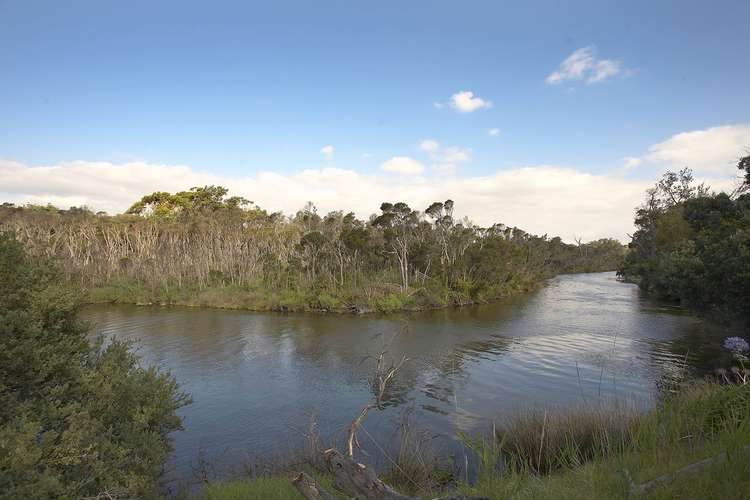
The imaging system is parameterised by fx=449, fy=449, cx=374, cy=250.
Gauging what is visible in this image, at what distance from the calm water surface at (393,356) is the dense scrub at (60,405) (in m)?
1.20

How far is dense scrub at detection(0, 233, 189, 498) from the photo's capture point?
4.25 meters

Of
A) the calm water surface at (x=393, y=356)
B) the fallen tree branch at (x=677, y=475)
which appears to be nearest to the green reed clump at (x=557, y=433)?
the calm water surface at (x=393, y=356)

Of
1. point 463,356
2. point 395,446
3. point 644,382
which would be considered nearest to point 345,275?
point 463,356

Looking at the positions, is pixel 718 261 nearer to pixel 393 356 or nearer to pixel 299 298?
pixel 393 356

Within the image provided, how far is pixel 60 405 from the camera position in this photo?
522cm

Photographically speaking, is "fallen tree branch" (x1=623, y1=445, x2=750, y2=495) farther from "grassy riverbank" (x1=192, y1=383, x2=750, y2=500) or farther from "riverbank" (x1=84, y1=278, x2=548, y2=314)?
"riverbank" (x1=84, y1=278, x2=548, y2=314)

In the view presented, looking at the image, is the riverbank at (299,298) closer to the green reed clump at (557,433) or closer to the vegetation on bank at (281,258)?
the vegetation on bank at (281,258)

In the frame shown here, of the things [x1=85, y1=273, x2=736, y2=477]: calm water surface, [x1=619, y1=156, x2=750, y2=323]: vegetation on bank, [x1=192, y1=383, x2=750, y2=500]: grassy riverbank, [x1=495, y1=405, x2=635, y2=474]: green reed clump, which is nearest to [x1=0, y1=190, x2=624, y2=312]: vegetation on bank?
[x1=85, y1=273, x2=736, y2=477]: calm water surface

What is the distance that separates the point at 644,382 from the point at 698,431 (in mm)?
9871

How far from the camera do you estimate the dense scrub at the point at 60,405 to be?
425 cm

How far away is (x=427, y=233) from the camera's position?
42.8 m

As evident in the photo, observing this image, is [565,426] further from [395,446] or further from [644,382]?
[644,382]

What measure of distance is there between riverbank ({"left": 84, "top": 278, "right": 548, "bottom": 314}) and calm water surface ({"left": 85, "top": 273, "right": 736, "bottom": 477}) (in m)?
2.10

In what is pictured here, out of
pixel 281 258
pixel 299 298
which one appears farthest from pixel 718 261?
pixel 281 258
